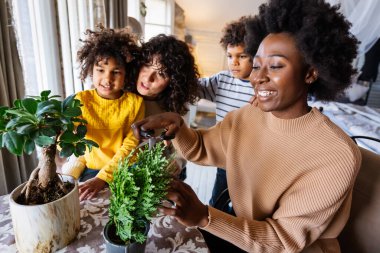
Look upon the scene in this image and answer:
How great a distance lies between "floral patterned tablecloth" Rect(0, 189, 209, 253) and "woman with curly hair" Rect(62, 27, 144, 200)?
0.41 meters

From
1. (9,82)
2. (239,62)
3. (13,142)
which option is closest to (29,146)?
(13,142)

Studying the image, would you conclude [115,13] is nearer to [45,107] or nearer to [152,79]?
[152,79]

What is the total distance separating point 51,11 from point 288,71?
175cm

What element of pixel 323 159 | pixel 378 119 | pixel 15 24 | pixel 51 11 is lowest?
pixel 378 119

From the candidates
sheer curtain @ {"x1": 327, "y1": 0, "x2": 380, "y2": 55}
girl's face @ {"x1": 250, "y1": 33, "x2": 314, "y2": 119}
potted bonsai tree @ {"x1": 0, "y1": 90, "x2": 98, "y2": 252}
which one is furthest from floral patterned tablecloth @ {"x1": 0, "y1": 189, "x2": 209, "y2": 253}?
sheer curtain @ {"x1": 327, "y1": 0, "x2": 380, "y2": 55}

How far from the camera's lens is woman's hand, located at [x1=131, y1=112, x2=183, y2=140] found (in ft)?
2.84

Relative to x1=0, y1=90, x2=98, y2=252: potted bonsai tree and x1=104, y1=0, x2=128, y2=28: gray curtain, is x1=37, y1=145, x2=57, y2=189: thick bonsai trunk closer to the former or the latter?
x1=0, y1=90, x2=98, y2=252: potted bonsai tree

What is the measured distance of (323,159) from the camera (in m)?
0.75

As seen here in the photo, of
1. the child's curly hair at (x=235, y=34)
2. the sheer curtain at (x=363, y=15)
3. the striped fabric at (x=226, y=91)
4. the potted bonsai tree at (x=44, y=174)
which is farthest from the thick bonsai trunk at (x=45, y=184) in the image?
the sheer curtain at (x=363, y=15)

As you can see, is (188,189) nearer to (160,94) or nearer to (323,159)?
(323,159)

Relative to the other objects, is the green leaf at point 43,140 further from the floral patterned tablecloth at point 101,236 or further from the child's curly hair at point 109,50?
the child's curly hair at point 109,50

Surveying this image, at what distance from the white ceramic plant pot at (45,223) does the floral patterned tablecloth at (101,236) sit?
0.14 feet

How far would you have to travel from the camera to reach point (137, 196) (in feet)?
1.75

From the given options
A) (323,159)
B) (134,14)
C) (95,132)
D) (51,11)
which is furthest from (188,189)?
(134,14)
